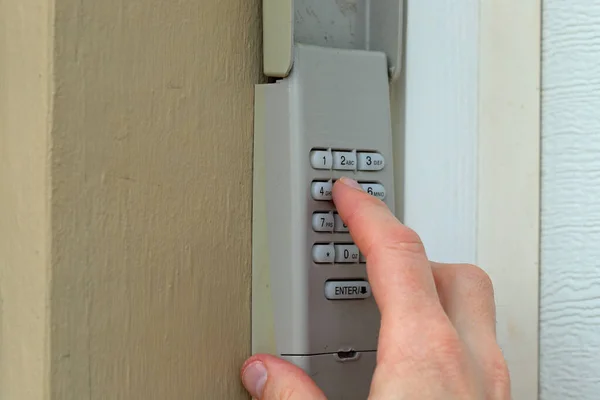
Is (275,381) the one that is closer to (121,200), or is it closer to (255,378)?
(255,378)

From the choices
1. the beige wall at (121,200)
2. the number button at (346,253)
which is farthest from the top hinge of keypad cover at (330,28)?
the number button at (346,253)

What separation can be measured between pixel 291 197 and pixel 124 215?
0.38 ft

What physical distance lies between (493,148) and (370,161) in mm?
115

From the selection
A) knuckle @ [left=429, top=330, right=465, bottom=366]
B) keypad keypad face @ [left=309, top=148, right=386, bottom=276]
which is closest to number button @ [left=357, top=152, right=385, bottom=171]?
keypad keypad face @ [left=309, top=148, right=386, bottom=276]

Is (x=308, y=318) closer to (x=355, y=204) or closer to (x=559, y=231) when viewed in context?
(x=355, y=204)

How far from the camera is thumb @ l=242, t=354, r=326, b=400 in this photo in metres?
0.43

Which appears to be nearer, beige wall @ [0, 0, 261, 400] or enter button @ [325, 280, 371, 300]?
beige wall @ [0, 0, 261, 400]

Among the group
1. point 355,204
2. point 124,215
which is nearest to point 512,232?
point 355,204

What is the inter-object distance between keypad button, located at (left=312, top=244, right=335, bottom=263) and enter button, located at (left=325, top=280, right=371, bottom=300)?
0.02 meters

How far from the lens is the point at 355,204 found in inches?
17.8

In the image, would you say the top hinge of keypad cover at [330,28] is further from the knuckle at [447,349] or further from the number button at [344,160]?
the knuckle at [447,349]

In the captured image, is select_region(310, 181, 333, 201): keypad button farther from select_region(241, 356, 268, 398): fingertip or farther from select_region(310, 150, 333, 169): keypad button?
select_region(241, 356, 268, 398): fingertip

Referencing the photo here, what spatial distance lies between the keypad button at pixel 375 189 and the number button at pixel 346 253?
4 cm

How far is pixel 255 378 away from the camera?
0.45 m
